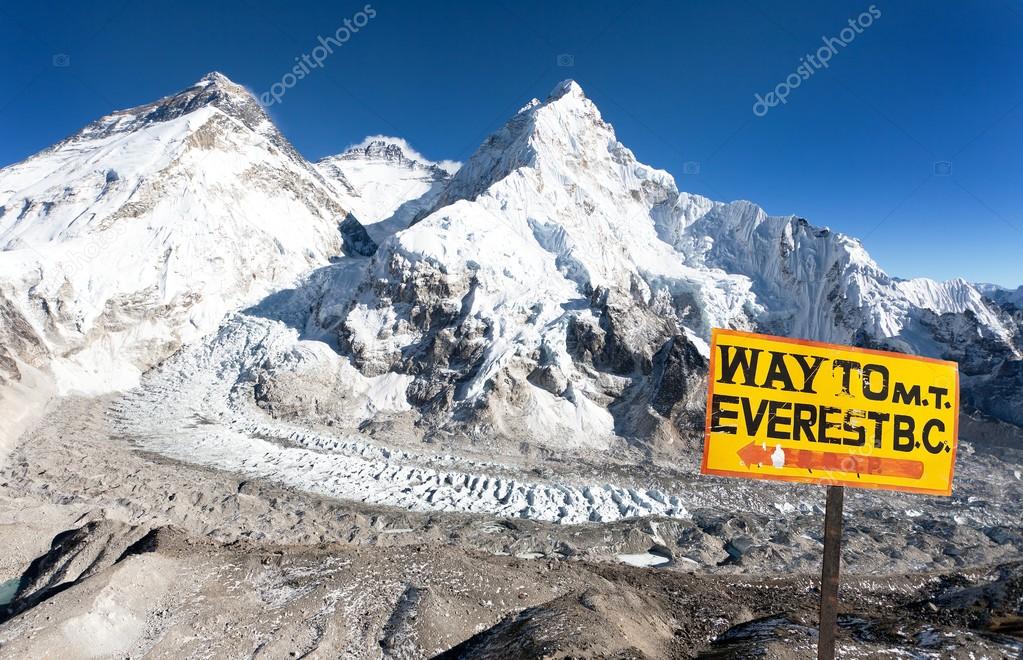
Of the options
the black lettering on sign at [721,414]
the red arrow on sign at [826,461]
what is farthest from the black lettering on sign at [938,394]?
the black lettering on sign at [721,414]

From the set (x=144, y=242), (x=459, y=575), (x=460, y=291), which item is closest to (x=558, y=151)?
(x=460, y=291)

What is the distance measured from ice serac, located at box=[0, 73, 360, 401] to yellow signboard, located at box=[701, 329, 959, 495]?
38.6 m

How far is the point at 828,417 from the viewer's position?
171 inches

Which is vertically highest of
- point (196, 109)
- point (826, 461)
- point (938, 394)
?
point (196, 109)

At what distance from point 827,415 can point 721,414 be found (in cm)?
98

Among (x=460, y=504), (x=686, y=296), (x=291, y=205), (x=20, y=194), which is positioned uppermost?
(x=291, y=205)

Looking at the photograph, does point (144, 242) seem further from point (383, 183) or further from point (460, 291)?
point (383, 183)

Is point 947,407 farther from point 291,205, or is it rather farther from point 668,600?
point 291,205

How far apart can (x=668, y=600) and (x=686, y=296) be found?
3600 centimetres

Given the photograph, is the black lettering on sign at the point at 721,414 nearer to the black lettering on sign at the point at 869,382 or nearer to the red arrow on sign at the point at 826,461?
the red arrow on sign at the point at 826,461

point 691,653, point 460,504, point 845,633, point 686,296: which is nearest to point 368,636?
point 691,653

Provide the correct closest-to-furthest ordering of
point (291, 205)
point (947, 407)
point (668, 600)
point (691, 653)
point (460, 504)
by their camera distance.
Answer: point (947, 407) → point (691, 653) → point (668, 600) → point (460, 504) → point (291, 205)

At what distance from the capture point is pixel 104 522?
520 inches

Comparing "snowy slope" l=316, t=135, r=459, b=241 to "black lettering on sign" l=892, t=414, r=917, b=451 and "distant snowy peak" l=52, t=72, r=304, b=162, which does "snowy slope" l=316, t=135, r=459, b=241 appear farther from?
"black lettering on sign" l=892, t=414, r=917, b=451
